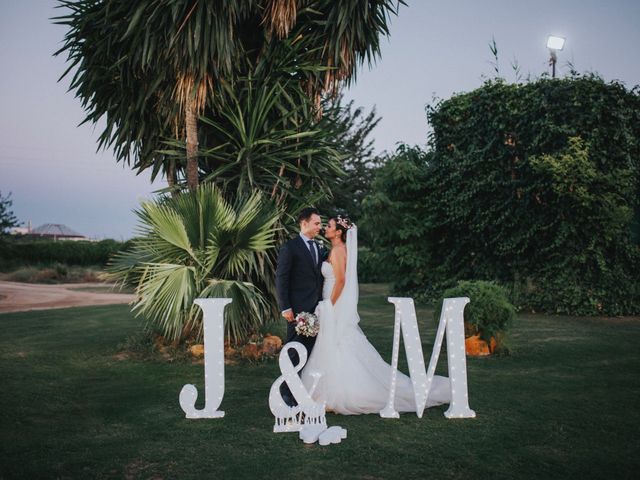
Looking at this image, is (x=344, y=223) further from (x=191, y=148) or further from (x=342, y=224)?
(x=191, y=148)

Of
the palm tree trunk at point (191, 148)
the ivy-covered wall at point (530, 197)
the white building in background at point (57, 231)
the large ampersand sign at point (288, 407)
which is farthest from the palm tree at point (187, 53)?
the white building in background at point (57, 231)

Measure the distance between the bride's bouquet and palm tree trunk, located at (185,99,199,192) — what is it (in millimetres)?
4043

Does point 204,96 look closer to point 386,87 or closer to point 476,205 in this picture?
point 476,205

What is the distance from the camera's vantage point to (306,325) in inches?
218

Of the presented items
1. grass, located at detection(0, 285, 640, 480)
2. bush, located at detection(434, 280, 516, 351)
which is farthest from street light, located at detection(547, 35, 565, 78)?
grass, located at detection(0, 285, 640, 480)

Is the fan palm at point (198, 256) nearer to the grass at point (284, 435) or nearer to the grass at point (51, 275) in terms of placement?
the grass at point (284, 435)

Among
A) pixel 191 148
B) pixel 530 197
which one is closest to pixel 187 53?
pixel 191 148

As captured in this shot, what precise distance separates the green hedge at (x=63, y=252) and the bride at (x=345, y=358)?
2471 centimetres

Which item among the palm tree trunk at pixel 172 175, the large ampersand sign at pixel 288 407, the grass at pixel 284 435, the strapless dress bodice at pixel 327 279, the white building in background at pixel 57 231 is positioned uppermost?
the white building in background at pixel 57 231

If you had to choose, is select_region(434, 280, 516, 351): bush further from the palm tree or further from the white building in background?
the white building in background

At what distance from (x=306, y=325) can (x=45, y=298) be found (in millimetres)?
14447

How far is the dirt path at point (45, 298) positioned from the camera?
15.7 meters

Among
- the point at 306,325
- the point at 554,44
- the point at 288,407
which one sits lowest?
the point at 288,407

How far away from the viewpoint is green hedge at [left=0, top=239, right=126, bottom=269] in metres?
29.2
